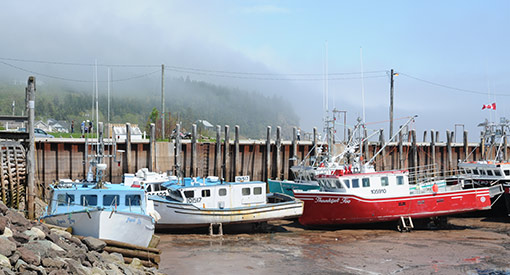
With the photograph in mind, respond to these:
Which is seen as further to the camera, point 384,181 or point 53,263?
point 384,181

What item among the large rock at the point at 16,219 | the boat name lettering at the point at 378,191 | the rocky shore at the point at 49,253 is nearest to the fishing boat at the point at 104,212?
the rocky shore at the point at 49,253

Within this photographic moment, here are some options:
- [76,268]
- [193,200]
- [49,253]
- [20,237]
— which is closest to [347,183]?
[193,200]

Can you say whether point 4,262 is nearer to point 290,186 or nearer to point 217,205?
point 217,205

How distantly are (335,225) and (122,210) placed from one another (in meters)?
11.3

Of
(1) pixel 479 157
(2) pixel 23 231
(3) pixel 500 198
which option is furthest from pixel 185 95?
(2) pixel 23 231

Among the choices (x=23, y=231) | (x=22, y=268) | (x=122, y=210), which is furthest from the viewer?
(x=122, y=210)

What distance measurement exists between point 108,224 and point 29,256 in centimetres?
477

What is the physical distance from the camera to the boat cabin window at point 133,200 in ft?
55.4

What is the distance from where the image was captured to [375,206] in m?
23.6

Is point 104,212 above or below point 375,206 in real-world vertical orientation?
above

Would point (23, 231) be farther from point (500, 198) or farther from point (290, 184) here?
point (500, 198)

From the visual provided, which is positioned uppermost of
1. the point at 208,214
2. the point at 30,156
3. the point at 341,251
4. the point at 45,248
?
the point at 30,156

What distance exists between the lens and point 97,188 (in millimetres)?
17125

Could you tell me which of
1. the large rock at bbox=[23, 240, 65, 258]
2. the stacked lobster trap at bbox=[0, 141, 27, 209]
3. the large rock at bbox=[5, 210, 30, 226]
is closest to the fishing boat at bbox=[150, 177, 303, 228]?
the stacked lobster trap at bbox=[0, 141, 27, 209]
